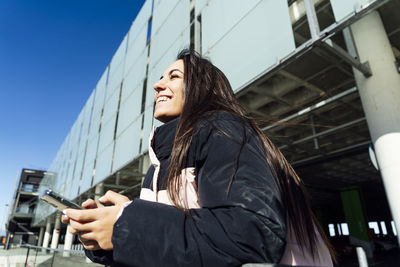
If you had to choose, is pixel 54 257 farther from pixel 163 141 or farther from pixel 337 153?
pixel 337 153

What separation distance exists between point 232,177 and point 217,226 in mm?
128

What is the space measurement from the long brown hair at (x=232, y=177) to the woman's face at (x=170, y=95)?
9cm

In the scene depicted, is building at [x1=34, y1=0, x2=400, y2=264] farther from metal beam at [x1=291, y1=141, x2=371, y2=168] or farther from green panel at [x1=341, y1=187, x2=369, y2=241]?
green panel at [x1=341, y1=187, x2=369, y2=241]

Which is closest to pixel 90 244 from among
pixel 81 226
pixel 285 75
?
pixel 81 226

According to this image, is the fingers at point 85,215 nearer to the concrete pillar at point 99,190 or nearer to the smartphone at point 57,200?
the smartphone at point 57,200

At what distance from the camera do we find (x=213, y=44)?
5.55 metres

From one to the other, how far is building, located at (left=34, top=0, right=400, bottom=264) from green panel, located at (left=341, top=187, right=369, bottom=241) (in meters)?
2.18

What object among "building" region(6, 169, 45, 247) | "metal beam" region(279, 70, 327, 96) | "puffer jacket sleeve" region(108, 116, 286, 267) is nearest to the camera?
"puffer jacket sleeve" region(108, 116, 286, 267)


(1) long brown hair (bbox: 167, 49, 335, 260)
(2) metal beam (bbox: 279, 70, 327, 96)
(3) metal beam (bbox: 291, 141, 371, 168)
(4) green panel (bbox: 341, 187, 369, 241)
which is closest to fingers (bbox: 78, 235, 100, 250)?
(1) long brown hair (bbox: 167, 49, 335, 260)

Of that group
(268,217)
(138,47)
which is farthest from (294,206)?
(138,47)

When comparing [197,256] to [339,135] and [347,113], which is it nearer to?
[347,113]

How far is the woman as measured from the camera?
565mm

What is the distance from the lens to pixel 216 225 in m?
0.58

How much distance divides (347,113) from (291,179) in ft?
26.0
